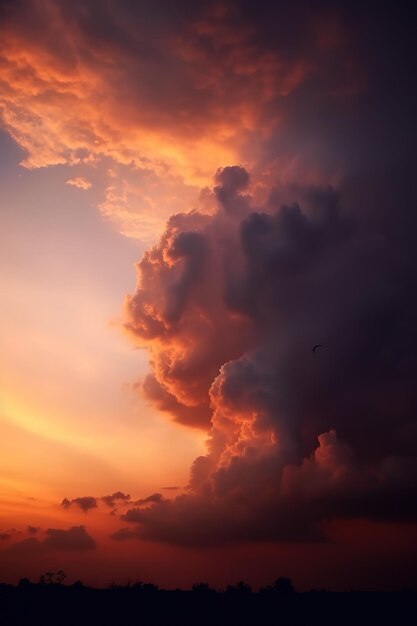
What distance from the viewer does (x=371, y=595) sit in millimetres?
116500

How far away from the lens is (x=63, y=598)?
338ft

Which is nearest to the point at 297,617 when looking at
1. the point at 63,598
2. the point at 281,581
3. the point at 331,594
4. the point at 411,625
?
the point at 411,625

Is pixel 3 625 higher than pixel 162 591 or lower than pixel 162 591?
lower

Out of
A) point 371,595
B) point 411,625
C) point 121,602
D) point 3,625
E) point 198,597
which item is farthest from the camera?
point 371,595

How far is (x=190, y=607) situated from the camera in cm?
9656

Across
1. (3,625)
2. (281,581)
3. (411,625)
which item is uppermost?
(281,581)

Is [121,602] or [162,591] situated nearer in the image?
[121,602]

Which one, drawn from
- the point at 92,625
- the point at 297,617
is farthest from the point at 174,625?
the point at 297,617

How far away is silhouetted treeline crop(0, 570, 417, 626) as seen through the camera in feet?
284

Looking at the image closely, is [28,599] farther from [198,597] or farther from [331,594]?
[331,594]

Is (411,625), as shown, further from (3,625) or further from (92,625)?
(3,625)

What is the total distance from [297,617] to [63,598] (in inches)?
1921

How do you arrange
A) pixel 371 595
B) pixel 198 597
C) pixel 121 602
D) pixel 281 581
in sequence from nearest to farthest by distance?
pixel 121 602, pixel 198 597, pixel 371 595, pixel 281 581

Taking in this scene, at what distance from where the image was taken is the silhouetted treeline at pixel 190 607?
86625 mm
